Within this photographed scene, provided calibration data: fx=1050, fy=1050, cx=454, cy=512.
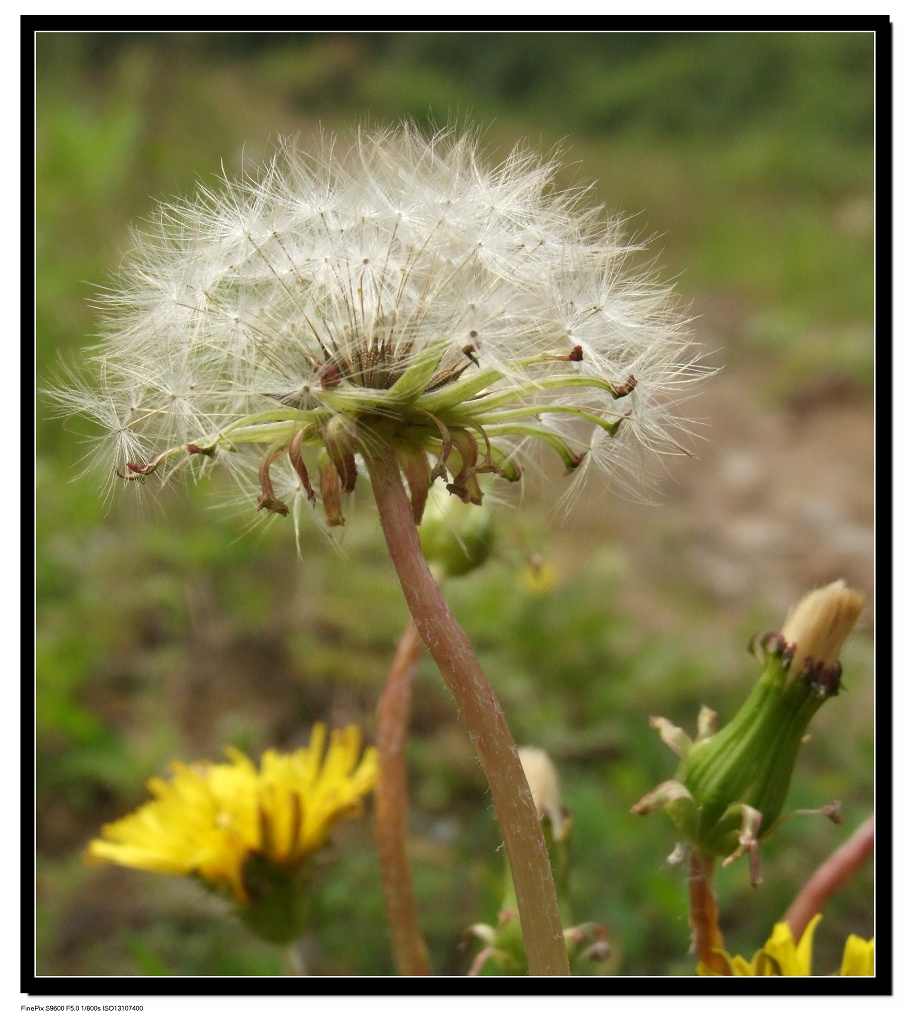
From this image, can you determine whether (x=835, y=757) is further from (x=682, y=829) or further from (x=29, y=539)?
(x=29, y=539)

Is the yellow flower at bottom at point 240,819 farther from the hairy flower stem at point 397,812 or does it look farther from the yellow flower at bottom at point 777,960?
→ the yellow flower at bottom at point 777,960

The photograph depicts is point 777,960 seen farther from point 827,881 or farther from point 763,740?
point 763,740

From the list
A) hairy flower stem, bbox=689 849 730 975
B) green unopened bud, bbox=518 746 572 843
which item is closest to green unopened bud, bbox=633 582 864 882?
hairy flower stem, bbox=689 849 730 975

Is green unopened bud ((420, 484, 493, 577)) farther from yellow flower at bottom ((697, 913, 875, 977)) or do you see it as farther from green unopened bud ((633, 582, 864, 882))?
yellow flower at bottom ((697, 913, 875, 977))

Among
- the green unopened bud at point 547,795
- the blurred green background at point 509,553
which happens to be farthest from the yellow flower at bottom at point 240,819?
the green unopened bud at point 547,795

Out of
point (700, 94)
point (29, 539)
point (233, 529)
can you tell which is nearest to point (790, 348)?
point (700, 94)

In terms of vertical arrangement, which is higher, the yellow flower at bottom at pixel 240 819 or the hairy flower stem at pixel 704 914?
the yellow flower at bottom at pixel 240 819

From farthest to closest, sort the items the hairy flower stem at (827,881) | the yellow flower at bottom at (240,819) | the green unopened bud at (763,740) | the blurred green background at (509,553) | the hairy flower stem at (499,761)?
the blurred green background at (509,553) < the yellow flower at bottom at (240,819) < the hairy flower stem at (827,881) < the green unopened bud at (763,740) < the hairy flower stem at (499,761)

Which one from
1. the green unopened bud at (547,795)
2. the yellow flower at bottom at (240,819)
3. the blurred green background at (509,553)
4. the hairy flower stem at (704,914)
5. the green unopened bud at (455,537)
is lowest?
the hairy flower stem at (704,914)
